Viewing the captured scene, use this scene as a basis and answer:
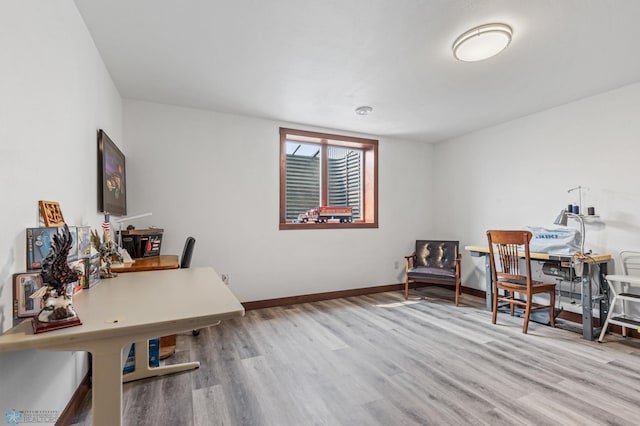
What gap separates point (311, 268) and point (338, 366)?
202cm

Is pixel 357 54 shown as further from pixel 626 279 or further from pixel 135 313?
pixel 626 279

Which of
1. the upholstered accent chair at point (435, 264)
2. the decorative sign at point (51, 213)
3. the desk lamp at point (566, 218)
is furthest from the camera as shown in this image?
the upholstered accent chair at point (435, 264)

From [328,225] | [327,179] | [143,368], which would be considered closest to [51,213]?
[143,368]

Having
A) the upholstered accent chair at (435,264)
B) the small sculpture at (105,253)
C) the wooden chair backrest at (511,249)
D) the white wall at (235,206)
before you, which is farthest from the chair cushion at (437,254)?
the small sculpture at (105,253)

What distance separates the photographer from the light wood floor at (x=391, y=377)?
178cm

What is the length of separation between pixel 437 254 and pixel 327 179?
2082mm

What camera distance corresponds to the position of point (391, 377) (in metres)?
2.21

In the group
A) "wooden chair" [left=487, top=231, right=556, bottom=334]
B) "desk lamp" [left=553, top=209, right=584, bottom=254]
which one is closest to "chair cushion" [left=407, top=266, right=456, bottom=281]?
"wooden chair" [left=487, top=231, right=556, bottom=334]

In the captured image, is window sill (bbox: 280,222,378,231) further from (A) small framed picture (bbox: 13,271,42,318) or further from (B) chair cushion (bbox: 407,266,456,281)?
(A) small framed picture (bbox: 13,271,42,318)

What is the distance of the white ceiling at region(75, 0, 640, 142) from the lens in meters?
1.94

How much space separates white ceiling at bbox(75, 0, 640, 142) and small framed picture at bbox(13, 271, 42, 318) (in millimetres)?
1734

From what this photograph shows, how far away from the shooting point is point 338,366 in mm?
2385

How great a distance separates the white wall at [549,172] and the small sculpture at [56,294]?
4486 millimetres

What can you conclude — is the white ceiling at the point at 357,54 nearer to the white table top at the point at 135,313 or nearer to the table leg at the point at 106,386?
the white table top at the point at 135,313
